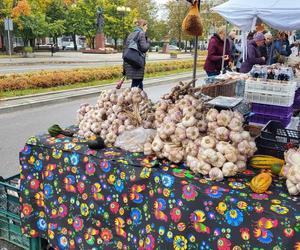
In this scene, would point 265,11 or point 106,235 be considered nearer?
point 106,235

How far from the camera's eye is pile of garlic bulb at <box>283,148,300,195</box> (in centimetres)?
194

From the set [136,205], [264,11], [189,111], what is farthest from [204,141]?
[264,11]

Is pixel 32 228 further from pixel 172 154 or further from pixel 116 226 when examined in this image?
pixel 172 154

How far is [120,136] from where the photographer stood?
2791mm

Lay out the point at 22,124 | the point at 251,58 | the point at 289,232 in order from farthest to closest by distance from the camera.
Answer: the point at 251,58 < the point at 22,124 < the point at 289,232

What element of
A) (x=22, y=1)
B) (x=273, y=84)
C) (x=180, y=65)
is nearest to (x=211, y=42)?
(x=273, y=84)

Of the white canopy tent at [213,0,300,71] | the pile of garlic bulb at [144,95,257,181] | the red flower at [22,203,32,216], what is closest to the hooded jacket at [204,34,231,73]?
the white canopy tent at [213,0,300,71]

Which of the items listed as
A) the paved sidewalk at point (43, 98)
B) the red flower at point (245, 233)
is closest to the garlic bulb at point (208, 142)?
the red flower at point (245, 233)

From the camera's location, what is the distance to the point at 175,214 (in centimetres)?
212

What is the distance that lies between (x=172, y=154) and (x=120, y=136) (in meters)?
0.58

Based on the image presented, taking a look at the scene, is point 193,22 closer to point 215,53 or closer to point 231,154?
point 231,154

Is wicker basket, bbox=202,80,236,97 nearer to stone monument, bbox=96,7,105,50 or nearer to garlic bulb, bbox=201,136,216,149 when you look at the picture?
garlic bulb, bbox=201,136,216,149

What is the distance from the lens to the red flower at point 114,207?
7.88 feet

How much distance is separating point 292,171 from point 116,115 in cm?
150
